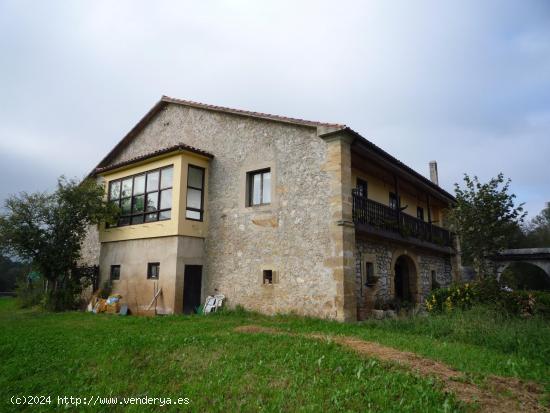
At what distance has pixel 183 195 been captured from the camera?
41.6 ft

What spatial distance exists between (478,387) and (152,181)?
39.3ft

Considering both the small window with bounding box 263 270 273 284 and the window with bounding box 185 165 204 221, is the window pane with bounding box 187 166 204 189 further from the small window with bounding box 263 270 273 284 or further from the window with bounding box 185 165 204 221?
the small window with bounding box 263 270 273 284

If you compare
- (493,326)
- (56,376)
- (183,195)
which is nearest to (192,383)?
(56,376)

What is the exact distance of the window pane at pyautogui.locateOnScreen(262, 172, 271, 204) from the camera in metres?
12.1

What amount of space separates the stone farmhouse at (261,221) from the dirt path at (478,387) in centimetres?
377

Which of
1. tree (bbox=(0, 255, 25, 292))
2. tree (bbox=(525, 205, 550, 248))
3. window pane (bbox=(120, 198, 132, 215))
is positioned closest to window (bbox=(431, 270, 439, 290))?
window pane (bbox=(120, 198, 132, 215))

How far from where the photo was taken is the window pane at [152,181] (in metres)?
13.7

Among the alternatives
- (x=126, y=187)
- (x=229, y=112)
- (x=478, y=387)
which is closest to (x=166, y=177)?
(x=126, y=187)

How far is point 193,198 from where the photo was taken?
526 inches

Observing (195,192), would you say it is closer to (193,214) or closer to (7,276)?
(193,214)

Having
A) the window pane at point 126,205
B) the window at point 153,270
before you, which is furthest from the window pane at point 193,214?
the window pane at point 126,205

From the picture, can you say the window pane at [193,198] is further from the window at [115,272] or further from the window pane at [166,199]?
the window at [115,272]

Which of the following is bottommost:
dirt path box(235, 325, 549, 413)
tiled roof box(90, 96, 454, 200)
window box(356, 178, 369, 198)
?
dirt path box(235, 325, 549, 413)

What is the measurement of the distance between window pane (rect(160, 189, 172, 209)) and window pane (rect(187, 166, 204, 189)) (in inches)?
31.2
